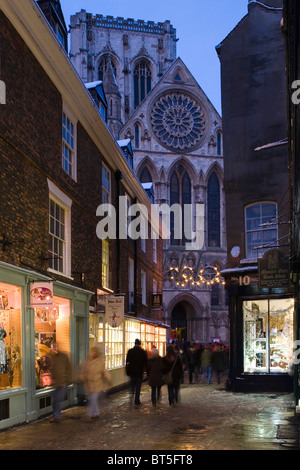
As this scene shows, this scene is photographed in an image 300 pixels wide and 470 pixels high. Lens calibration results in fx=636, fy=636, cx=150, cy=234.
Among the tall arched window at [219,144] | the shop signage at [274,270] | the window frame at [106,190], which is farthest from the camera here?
the tall arched window at [219,144]

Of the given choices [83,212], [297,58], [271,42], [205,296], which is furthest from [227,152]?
[205,296]

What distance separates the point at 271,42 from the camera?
20.2 meters

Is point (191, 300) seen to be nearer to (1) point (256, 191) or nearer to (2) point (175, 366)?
(1) point (256, 191)

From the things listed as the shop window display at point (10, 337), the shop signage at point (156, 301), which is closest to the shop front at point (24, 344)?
the shop window display at point (10, 337)

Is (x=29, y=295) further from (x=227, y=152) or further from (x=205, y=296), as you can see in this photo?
(x=205, y=296)

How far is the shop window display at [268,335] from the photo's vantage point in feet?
61.2

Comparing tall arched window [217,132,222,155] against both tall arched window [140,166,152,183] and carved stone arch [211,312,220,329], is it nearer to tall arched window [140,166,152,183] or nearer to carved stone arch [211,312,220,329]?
tall arched window [140,166,152,183]

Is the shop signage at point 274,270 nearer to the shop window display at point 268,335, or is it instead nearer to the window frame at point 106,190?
the shop window display at point 268,335

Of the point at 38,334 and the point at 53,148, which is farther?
the point at 53,148

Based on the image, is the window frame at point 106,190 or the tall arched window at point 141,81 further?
the tall arched window at point 141,81

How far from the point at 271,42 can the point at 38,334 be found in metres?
12.3

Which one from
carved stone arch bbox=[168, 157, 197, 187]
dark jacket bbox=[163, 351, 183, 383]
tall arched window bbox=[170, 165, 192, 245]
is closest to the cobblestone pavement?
dark jacket bbox=[163, 351, 183, 383]

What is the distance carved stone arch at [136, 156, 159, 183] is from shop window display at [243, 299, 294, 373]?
37.4 m

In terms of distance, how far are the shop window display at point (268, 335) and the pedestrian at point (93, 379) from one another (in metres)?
7.49
